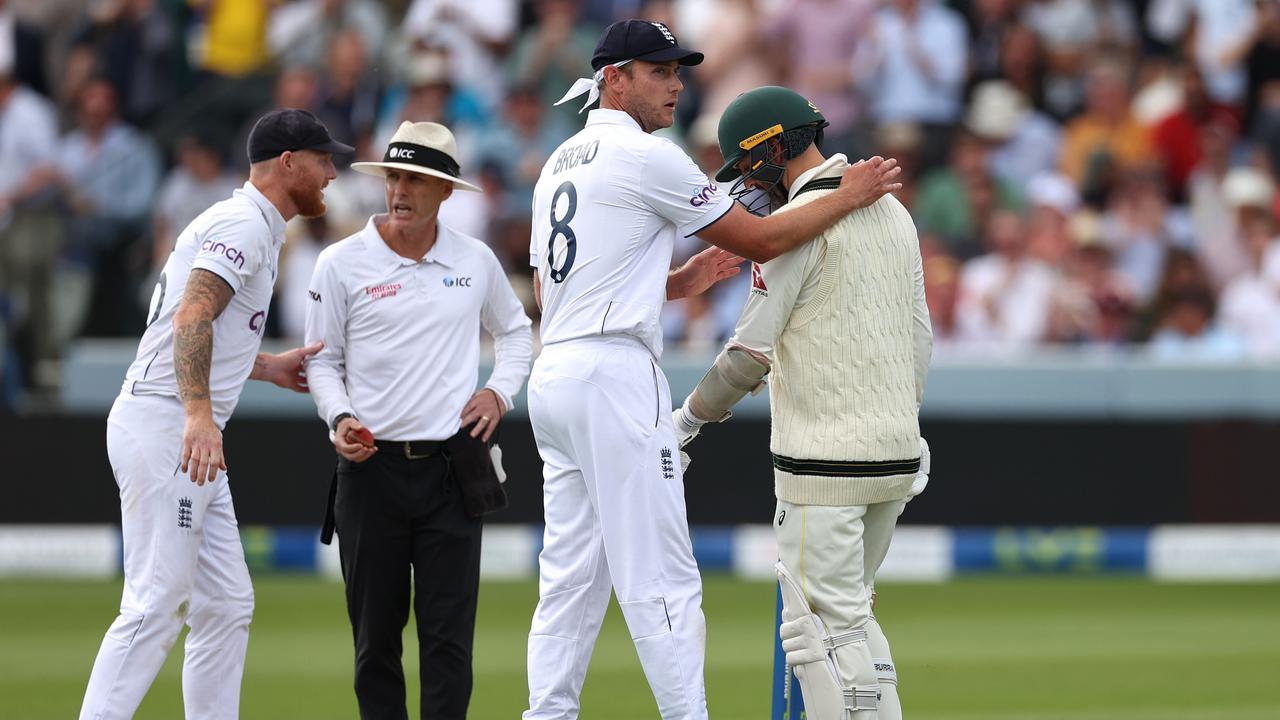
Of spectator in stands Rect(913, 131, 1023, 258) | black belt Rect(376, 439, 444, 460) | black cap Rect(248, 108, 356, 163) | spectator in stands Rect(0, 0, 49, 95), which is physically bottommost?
black belt Rect(376, 439, 444, 460)

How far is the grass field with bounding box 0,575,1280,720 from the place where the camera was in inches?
309

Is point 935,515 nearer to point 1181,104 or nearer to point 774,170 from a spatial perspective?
point 1181,104

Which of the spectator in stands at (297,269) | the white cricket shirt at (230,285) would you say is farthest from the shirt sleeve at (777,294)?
Result: the spectator in stands at (297,269)

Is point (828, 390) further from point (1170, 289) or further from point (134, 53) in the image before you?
point (134, 53)

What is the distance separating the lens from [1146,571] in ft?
39.1

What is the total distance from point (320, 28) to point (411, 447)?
29.8ft

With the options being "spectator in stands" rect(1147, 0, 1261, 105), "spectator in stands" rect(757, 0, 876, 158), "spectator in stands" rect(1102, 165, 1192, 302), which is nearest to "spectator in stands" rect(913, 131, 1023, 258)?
"spectator in stands" rect(1102, 165, 1192, 302)

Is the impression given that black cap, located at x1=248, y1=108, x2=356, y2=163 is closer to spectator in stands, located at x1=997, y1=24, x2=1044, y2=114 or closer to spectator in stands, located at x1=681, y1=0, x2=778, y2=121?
spectator in stands, located at x1=681, y1=0, x2=778, y2=121

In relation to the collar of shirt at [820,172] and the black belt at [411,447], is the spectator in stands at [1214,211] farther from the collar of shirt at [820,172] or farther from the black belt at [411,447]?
the black belt at [411,447]

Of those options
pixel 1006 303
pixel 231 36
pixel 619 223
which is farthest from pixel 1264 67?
pixel 619 223

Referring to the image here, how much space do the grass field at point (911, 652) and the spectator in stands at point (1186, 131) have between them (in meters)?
4.00

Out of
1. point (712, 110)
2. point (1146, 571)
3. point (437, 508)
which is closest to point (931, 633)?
point (1146, 571)

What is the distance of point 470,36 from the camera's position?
1488cm

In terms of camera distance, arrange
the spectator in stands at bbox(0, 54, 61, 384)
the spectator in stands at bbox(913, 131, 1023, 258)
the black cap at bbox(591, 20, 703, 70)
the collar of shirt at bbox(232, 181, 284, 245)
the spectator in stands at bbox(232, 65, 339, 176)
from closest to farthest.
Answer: the black cap at bbox(591, 20, 703, 70)
the collar of shirt at bbox(232, 181, 284, 245)
the spectator in stands at bbox(0, 54, 61, 384)
the spectator in stands at bbox(913, 131, 1023, 258)
the spectator in stands at bbox(232, 65, 339, 176)
